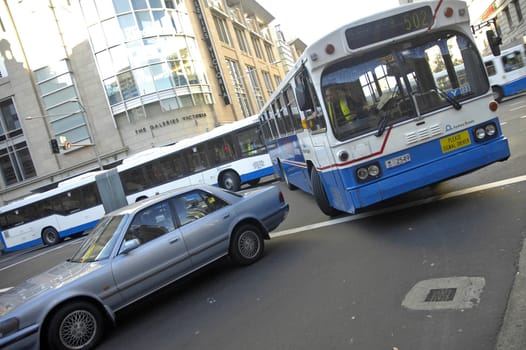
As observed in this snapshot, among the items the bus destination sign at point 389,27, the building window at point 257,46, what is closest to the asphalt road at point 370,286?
the bus destination sign at point 389,27

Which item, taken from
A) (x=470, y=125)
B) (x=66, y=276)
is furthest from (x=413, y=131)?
(x=66, y=276)

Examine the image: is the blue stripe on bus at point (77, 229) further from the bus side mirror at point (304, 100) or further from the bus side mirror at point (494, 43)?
the bus side mirror at point (494, 43)

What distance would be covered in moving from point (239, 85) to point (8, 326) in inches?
1618

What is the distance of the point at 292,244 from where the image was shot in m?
7.07

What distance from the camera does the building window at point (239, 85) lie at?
4303 centimetres

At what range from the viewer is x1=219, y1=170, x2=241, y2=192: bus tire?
19.4 m

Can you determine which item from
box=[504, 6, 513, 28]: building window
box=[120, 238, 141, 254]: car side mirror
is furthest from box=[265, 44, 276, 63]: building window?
box=[120, 238, 141, 254]: car side mirror

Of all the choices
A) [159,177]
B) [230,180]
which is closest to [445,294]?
[230,180]

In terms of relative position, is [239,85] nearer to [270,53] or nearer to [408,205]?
[270,53]

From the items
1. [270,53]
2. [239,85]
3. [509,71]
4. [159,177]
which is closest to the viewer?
[159,177]

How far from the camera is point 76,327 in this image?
4840mm

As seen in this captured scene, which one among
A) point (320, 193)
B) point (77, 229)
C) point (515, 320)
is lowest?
point (515, 320)

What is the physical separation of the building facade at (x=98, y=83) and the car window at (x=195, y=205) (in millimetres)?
25114

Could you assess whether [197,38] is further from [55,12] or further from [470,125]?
[470,125]
